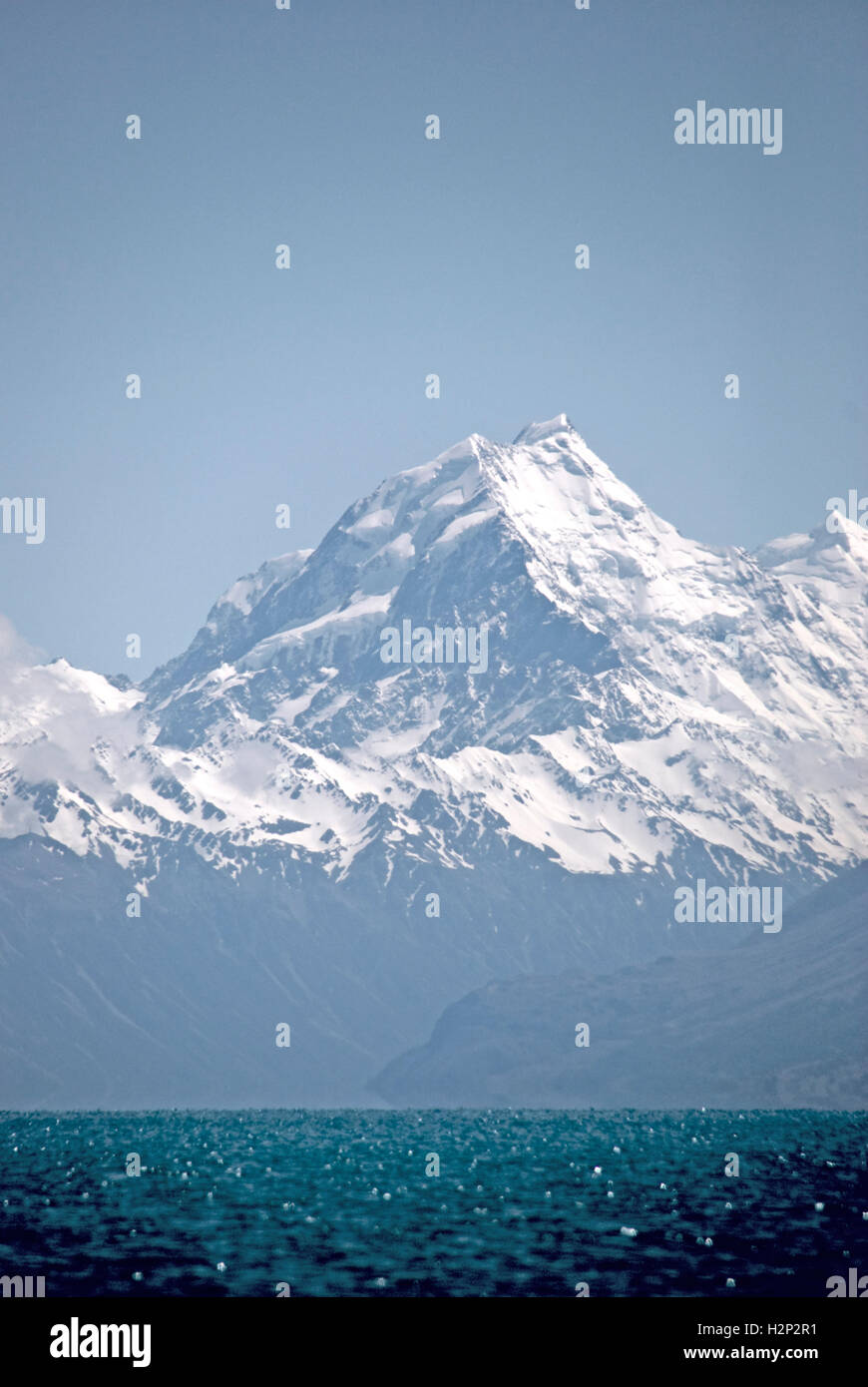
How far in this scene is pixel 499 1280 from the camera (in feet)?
A: 307

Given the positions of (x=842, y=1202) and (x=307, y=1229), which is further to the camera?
(x=842, y=1202)

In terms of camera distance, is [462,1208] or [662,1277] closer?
[662,1277]

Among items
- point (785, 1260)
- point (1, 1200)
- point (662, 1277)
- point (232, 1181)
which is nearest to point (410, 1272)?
point (662, 1277)

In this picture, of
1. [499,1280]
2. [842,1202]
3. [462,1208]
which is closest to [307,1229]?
[462,1208]

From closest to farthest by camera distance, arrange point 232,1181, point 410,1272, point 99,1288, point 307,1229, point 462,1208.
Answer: point 99,1288 → point 410,1272 → point 307,1229 → point 462,1208 → point 232,1181

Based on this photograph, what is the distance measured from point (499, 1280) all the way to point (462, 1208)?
4131 centimetres
